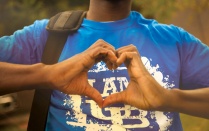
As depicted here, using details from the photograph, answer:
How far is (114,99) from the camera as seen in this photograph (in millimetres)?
918

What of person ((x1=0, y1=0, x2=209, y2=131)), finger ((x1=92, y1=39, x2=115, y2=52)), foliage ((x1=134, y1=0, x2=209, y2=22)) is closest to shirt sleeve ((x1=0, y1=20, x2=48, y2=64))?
person ((x1=0, y1=0, x2=209, y2=131))

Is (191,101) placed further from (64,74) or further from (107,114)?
(64,74)

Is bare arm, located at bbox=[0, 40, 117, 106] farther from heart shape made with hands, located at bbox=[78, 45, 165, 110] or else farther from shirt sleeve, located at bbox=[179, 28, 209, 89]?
shirt sleeve, located at bbox=[179, 28, 209, 89]

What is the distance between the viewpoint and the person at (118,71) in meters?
0.92

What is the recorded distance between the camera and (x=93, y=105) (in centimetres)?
93

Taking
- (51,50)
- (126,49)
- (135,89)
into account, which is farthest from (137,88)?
(51,50)

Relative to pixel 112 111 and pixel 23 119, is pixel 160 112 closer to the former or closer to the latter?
pixel 112 111

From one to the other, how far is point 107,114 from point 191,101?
0.25m

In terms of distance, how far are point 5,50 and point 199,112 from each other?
58 cm

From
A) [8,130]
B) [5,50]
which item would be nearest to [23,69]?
[5,50]

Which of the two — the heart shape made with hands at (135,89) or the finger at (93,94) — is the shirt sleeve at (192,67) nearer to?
the heart shape made with hands at (135,89)

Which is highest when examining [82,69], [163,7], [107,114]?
[163,7]

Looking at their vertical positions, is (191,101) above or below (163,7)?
below

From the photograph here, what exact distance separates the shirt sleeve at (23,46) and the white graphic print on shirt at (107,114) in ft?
0.50
